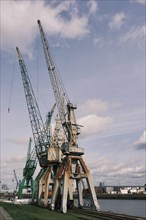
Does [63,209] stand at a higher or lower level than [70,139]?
lower

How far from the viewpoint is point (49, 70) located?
3814 inches

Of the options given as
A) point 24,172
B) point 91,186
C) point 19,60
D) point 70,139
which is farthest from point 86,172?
point 24,172

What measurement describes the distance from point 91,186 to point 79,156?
8.42 m

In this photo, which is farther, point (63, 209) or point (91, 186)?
point (91, 186)

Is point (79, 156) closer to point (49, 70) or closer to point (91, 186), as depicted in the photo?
point (91, 186)

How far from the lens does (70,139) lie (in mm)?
79812

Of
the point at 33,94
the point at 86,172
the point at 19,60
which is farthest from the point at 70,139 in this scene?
the point at 19,60

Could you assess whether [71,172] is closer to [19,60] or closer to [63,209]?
[63,209]

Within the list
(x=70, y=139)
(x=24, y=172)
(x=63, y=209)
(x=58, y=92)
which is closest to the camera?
(x=63, y=209)

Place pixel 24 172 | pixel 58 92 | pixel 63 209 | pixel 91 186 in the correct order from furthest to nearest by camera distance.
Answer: pixel 24 172
pixel 58 92
pixel 91 186
pixel 63 209

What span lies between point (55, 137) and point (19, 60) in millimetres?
30918

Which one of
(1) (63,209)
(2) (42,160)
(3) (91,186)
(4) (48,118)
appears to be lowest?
(1) (63,209)

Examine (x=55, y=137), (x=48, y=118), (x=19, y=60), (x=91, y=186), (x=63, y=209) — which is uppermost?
(x=19, y=60)

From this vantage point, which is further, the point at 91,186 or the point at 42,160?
the point at 42,160
